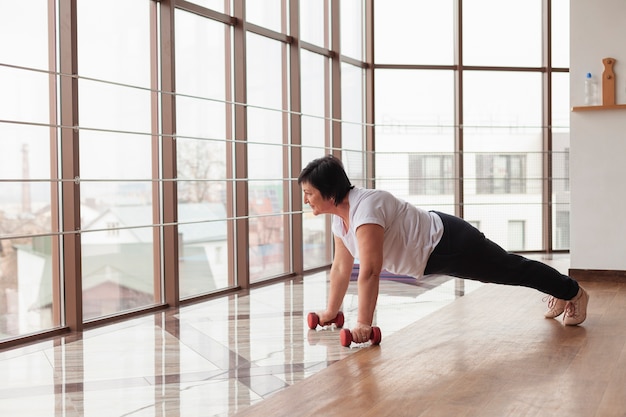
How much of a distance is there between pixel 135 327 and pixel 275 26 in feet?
8.86

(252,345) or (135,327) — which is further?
(135,327)

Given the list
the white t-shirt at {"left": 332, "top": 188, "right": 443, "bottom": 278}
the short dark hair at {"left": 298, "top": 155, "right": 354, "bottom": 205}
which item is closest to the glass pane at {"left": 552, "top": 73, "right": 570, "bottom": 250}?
the white t-shirt at {"left": 332, "top": 188, "right": 443, "bottom": 278}

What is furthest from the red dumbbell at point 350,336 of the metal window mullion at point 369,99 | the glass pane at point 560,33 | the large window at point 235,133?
the glass pane at point 560,33

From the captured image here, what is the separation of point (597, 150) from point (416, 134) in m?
2.22

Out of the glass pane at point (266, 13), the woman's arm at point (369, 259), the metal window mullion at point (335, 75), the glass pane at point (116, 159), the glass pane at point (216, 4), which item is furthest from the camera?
the metal window mullion at point (335, 75)

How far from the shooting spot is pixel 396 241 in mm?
2748

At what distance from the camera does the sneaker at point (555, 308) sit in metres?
3.19

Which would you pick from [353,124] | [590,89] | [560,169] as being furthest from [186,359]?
[560,169]

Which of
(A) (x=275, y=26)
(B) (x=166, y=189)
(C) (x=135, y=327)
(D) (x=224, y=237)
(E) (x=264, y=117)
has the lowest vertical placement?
(C) (x=135, y=327)

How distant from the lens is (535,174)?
273 inches

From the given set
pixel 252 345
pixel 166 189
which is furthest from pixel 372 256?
pixel 166 189

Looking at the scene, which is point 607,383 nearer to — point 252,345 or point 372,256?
point 372,256

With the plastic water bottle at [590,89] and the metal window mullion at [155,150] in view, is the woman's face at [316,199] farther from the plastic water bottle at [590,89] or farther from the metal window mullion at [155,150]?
the plastic water bottle at [590,89]

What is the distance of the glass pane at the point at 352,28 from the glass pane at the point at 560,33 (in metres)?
1.80
